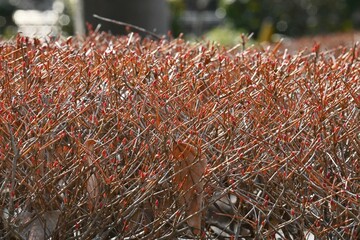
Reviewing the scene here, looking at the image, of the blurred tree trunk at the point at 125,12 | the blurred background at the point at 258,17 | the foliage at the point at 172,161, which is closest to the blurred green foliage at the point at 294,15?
the blurred background at the point at 258,17

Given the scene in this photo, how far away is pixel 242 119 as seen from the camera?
4211 mm

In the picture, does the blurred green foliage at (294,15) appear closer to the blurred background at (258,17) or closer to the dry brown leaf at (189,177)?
the blurred background at (258,17)

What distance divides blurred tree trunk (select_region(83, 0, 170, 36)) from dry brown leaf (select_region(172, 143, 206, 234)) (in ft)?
23.4

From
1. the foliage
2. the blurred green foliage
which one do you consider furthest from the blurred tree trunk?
the blurred green foliage

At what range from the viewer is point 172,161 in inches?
154

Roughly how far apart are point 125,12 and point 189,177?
23.8ft

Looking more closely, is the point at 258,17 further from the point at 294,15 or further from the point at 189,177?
the point at 189,177

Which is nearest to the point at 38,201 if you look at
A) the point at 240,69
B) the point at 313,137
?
the point at 313,137

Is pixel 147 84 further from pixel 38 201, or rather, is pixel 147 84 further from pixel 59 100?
pixel 38 201

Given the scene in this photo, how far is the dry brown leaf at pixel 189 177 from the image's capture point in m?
3.89

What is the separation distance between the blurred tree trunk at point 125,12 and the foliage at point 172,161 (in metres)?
6.55

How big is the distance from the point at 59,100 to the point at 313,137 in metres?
1.14

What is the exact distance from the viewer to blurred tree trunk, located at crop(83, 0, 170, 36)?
432 inches

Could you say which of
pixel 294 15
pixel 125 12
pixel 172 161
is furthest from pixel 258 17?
pixel 172 161
